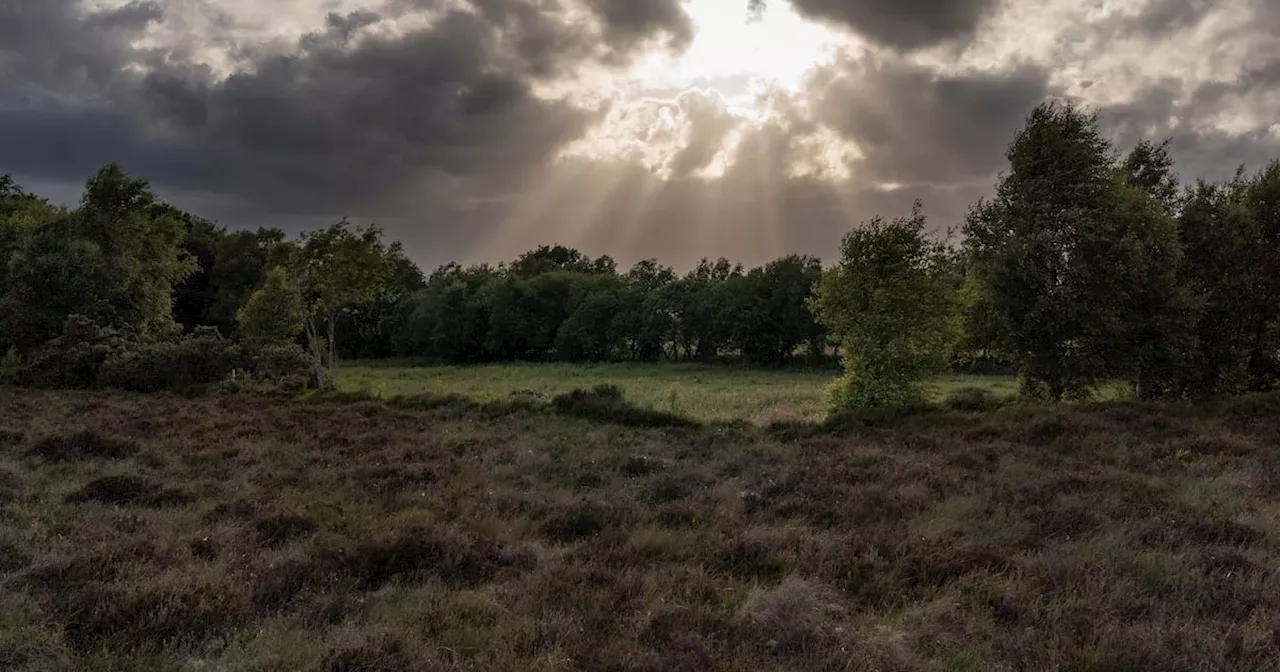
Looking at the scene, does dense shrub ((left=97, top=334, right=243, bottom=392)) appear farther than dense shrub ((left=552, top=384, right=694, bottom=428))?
Yes

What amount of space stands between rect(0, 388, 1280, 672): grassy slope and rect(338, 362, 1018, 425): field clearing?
10.8 meters

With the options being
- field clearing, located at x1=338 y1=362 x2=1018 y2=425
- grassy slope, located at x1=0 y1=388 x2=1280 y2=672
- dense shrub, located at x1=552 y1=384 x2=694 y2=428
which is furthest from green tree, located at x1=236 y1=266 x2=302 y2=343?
grassy slope, located at x1=0 y1=388 x2=1280 y2=672

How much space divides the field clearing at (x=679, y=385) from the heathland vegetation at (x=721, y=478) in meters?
0.84

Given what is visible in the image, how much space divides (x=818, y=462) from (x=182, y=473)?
43.0 feet

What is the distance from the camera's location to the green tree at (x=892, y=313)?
23250 millimetres

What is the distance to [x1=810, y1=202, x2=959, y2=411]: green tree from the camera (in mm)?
23250

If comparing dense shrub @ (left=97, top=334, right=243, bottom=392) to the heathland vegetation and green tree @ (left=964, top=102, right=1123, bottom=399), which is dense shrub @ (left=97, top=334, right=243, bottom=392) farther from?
green tree @ (left=964, top=102, right=1123, bottom=399)

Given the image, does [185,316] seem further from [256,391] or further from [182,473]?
[182,473]

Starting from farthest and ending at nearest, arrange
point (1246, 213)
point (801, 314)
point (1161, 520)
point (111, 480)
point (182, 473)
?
point (801, 314)
point (1246, 213)
point (182, 473)
point (111, 480)
point (1161, 520)

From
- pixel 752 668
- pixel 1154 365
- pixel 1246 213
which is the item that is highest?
pixel 1246 213

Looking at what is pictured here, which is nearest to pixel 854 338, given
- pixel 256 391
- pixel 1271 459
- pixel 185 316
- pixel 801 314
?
pixel 1271 459

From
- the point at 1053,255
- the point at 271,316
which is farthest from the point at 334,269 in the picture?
the point at 1053,255

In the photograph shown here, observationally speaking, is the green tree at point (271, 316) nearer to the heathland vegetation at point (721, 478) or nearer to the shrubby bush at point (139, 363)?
the heathland vegetation at point (721, 478)

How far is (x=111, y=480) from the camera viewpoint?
38.1 feet
